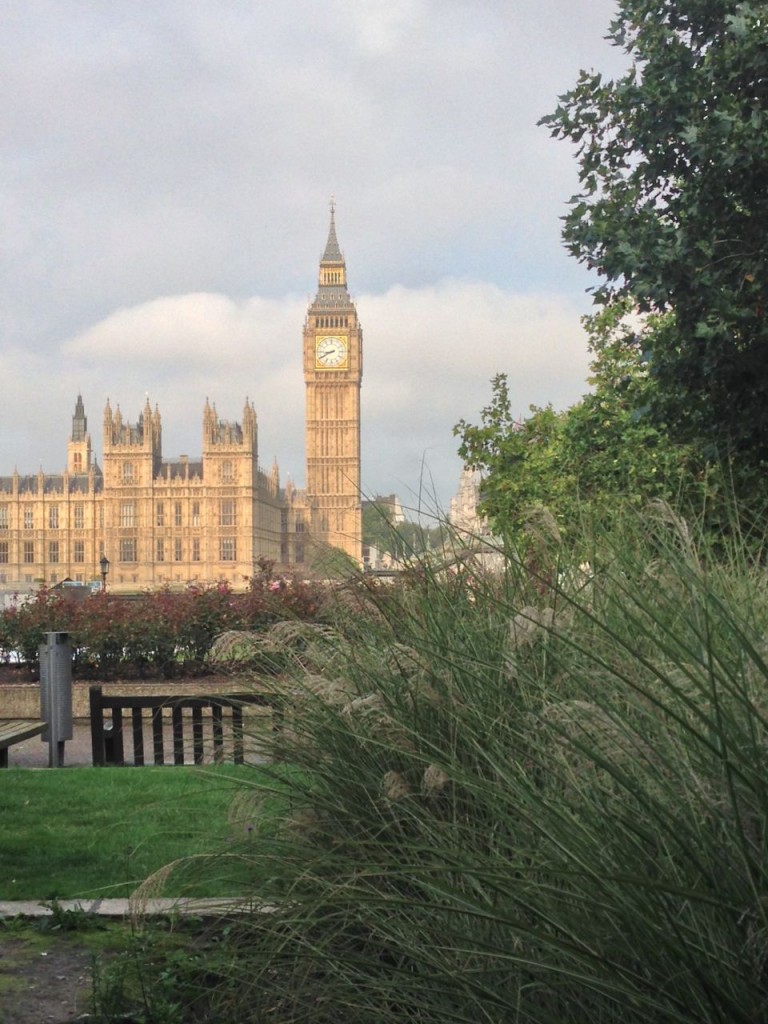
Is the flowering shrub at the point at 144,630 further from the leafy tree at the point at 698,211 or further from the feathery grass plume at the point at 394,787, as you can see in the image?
the feathery grass plume at the point at 394,787

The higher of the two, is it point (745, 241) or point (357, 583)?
point (745, 241)

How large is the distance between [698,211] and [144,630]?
24.2 ft

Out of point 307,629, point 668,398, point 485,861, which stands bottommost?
point 485,861

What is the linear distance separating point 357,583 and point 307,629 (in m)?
0.20

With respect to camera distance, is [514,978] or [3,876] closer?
[514,978]

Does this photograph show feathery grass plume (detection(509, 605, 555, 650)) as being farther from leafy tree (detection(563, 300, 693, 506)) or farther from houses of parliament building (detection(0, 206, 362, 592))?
houses of parliament building (detection(0, 206, 362, 592))

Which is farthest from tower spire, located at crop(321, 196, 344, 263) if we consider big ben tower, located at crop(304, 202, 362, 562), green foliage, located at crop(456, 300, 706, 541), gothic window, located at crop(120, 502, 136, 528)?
green foliage, located at crop(456, 300, 706, 541)

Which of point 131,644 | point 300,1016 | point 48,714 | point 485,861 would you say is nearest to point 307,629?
point 300,1016

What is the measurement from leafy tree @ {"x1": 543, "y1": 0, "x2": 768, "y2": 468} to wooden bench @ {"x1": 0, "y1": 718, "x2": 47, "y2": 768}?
203 inches

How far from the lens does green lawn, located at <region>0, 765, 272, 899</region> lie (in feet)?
11.5

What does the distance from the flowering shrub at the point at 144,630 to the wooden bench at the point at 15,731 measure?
522 cm

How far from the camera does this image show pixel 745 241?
357 inches

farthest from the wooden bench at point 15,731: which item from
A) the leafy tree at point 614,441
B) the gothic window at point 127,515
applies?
the gothic window at point 127,515

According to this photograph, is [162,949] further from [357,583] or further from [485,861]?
[485,861]
